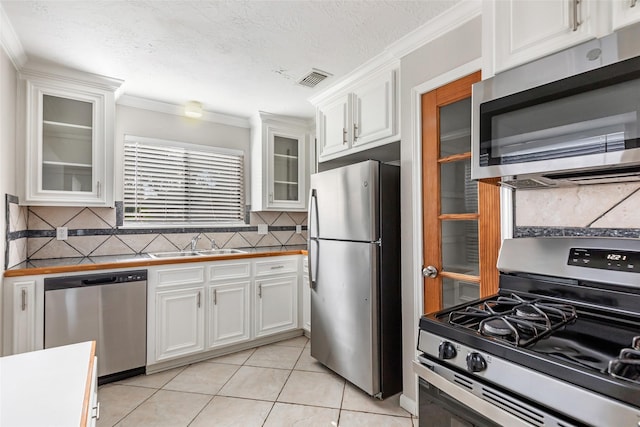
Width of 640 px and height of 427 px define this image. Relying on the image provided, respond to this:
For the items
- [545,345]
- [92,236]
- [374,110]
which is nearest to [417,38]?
[374,110]

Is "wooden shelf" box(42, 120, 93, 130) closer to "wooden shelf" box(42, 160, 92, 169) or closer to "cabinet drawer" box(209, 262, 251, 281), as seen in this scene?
"wooden shelf" box(42, 160, 92, 169)

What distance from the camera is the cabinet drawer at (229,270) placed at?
2758 mm

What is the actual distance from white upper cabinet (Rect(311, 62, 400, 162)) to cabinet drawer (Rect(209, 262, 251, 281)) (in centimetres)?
120

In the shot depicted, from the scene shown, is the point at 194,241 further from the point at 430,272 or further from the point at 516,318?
the point at 516,318

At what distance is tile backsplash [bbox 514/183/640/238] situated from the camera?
1.17 m

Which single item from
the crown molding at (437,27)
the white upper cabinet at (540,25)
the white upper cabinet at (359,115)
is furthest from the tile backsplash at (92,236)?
the white upper cabinet at (540,25)

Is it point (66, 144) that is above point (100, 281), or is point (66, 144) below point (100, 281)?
above

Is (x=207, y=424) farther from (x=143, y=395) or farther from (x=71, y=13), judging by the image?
(x=71, y=13)

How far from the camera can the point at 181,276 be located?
2.62 m

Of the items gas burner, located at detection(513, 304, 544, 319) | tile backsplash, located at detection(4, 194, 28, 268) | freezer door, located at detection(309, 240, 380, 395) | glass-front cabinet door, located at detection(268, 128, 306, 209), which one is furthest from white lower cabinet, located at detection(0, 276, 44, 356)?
gas burner, located at detection(513, 304, 544, 319)

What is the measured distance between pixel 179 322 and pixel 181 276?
0.37m

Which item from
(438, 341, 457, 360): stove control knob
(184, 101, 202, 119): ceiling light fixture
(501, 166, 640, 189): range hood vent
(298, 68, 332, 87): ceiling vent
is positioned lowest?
(438, 341, 457, 360): stove control knob

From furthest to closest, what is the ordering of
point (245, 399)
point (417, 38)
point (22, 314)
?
point (245, 399), point (22, 314), point (417, 38)

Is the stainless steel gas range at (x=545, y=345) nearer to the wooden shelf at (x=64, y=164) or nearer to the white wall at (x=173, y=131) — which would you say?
the wooden shelf at (x=64, y=164)
